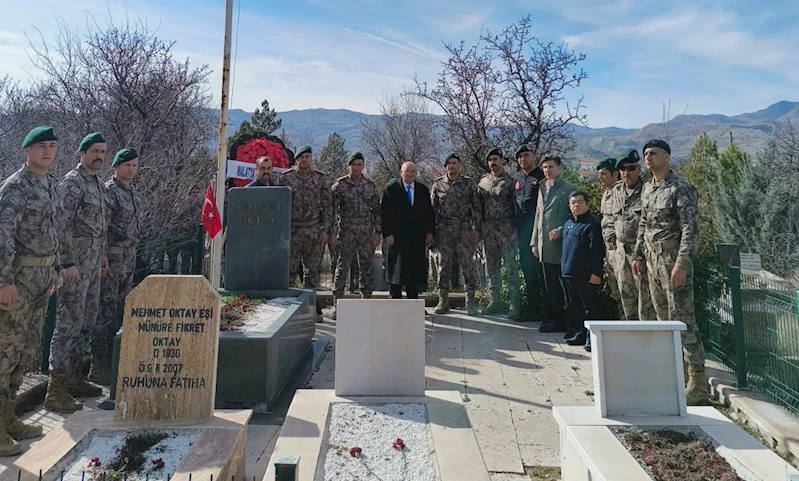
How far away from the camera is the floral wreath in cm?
945

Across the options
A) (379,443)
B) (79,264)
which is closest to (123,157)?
(79,264)

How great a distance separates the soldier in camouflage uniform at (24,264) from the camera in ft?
11.6

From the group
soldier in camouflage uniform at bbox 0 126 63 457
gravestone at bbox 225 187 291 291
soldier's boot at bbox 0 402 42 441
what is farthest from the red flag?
soldier's boot at bbox 0 402 42 441

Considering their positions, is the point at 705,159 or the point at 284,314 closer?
the point at 284,314

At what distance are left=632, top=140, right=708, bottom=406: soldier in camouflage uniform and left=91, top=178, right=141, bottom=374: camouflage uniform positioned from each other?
190 inches

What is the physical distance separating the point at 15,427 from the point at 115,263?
177 cm

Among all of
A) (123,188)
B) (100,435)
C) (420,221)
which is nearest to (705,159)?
(420,221)

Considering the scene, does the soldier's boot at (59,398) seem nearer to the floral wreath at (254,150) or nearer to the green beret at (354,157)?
the green beret at (354,157)

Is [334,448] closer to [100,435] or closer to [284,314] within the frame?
[100,435]

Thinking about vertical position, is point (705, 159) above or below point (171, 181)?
above

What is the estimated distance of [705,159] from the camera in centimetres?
1700

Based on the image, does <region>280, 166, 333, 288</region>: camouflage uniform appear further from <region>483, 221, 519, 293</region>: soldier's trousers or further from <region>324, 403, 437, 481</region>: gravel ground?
<region>324, 403, 437, 481</region>: gravel ground

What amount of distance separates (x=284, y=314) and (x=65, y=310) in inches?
70.9

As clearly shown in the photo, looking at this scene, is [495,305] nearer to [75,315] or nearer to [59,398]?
[75,315]
